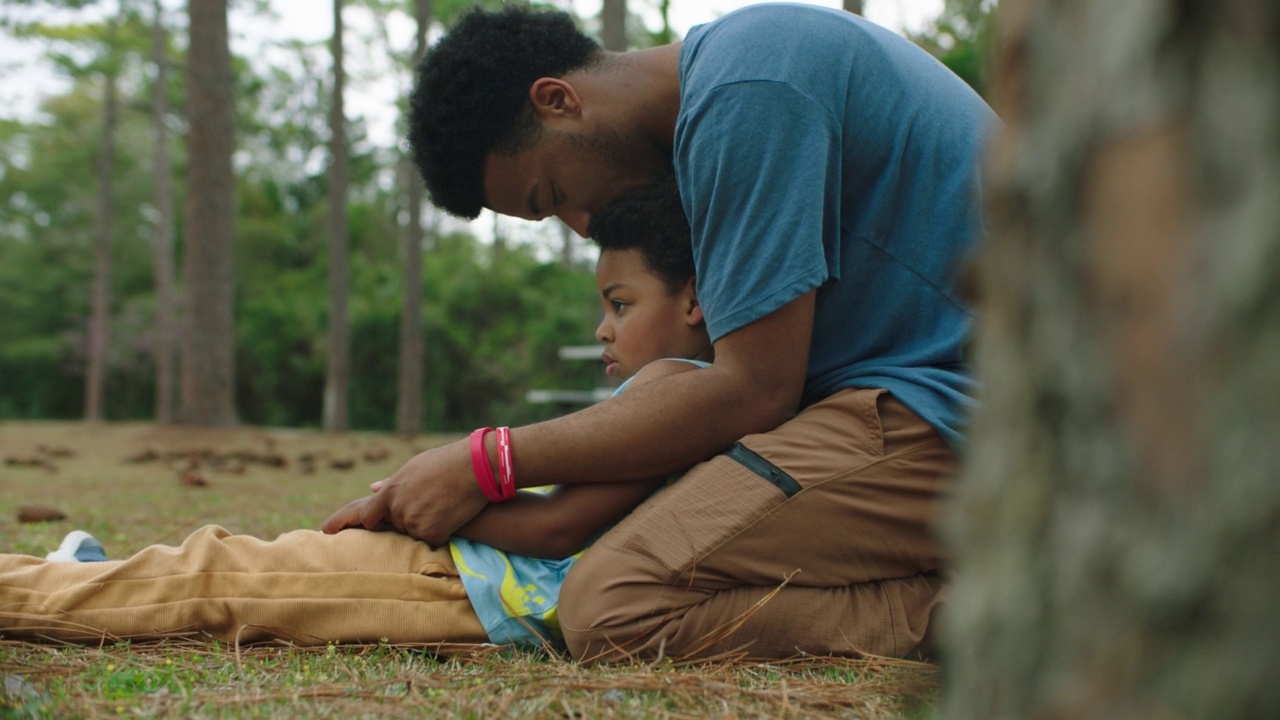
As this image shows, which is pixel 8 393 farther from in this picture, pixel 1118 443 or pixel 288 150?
pixel 1118 443

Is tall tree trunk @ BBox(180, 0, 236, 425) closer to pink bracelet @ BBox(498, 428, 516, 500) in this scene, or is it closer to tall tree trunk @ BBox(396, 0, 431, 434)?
tall tree trunk @ BBox(396, 0, 431, 434)

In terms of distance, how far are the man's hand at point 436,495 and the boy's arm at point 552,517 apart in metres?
0.05

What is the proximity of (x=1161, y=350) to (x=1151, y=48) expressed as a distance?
0.18 m

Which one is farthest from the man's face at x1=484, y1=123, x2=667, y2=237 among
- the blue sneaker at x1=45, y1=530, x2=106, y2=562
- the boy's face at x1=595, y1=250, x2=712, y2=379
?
the blue sneaker at x1=45, y1=530, x2=106, y2=562

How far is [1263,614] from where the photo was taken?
2.08 feet

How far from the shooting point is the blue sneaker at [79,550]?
105 inches

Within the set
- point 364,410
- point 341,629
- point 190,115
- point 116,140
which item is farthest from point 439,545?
point 116,140

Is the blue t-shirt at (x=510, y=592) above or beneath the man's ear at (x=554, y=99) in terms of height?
beneath

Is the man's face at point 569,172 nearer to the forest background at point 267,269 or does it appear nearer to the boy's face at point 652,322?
the boy's face at point 652,322

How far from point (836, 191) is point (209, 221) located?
10.7 metres

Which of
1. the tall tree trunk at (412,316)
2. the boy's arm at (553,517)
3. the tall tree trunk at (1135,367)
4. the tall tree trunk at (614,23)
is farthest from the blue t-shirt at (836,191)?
the tall tree trunk at (412,316)

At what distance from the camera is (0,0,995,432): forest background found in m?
17.9

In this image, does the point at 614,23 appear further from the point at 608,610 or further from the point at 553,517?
the point at 608,610

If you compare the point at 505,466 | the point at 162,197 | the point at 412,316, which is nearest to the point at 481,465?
the point at 505,466
